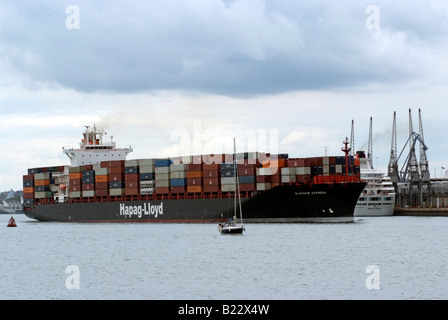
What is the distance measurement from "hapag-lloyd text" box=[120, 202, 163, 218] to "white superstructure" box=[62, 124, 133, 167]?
50.6 feet

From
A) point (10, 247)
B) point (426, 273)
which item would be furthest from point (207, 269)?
point (10, 247)

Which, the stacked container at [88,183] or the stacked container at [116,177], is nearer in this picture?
the stacked container at [116,177]

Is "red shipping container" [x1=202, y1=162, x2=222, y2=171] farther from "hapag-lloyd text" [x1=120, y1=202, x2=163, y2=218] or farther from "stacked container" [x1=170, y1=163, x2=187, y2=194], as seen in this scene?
"hapag-lloyd text" [x1=120, y1=202, x2=163, y2=218]

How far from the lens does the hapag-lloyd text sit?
96475mm

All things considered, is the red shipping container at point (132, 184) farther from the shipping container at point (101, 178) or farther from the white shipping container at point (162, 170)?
the white shipping container at point (162, 170)

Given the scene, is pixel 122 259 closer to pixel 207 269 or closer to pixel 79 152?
pixel 207 269

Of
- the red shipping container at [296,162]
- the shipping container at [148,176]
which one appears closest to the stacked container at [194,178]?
the shipping container at [148,176]

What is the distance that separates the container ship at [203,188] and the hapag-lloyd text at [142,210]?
0.39 ft

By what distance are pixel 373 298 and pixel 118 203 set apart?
2593 inches

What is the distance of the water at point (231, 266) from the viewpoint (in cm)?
3975

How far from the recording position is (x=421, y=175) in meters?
154

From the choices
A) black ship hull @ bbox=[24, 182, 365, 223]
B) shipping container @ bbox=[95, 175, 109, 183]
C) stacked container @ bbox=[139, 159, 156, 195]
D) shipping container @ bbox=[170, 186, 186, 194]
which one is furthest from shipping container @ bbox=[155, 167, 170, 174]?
shipping container @ bbox=[95, 175, 109, 183]

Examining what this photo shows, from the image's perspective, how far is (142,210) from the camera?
98.3m

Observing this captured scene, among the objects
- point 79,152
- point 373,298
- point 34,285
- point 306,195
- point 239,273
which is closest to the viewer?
point 373,298
